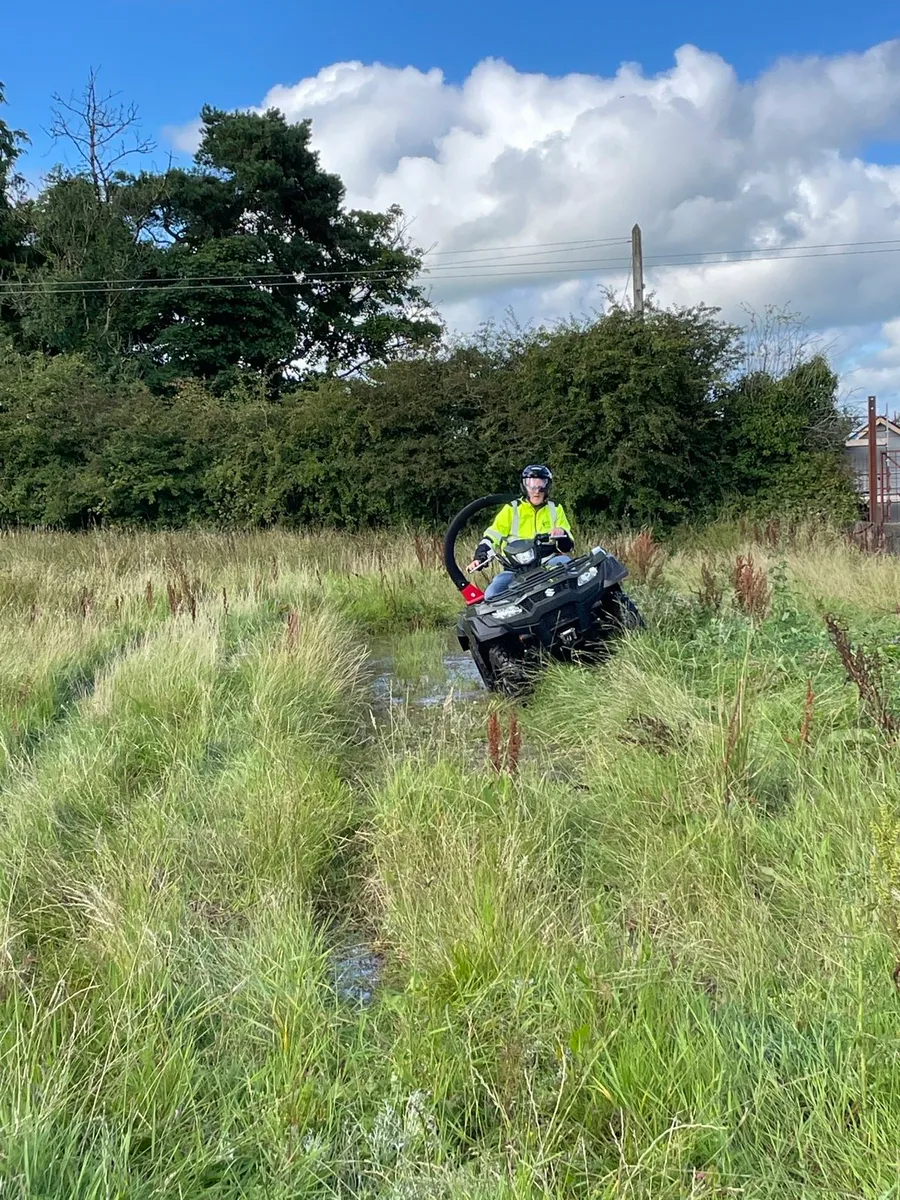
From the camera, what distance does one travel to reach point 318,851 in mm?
2951

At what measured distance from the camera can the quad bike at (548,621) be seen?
16.1 ft

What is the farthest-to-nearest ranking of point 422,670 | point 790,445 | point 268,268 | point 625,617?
point 268,268 < point 790,445 < point 422,670 < point 625,617

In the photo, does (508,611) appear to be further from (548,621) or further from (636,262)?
(636,262)

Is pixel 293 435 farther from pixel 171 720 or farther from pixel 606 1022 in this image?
pixel 606 1022

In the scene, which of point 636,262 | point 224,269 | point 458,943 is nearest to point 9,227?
point 224,269

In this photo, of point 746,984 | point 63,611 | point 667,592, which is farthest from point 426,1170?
point 63,611

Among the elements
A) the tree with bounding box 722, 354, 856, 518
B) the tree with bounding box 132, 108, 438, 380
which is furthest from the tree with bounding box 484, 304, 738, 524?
the tree with bounding box 132, 108, 438, 380

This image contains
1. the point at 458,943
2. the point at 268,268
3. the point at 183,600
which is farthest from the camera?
the point at 268,268

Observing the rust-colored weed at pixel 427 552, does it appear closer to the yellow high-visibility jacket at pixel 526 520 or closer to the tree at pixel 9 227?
the yellow high-visibility jacket at pixel 526 520

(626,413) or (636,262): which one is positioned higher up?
(636,262)

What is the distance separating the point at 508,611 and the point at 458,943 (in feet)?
9.57

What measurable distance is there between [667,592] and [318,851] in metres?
4.91

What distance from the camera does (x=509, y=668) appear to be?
5.06 meters

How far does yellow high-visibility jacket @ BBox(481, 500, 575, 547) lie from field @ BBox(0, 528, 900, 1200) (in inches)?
78.9
